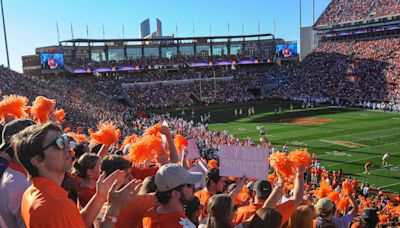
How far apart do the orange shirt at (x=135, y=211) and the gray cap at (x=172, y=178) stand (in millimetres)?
420

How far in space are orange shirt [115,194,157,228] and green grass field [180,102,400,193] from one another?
1372 centimetres

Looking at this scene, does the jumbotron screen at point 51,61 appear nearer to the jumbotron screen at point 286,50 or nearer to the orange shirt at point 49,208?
the jumbotron screen at point 286,50

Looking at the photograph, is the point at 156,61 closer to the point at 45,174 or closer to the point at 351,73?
the point at 351,73

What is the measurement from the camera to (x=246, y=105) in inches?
1716

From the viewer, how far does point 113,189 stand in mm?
2518

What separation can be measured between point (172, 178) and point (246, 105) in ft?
135

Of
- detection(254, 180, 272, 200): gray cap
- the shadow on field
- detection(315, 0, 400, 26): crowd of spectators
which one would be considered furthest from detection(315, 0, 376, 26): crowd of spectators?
detection(254, 180, 272, 200): gray cap

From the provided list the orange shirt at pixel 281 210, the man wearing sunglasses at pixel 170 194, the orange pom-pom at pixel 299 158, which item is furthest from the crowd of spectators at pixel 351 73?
the man wearing sunglasses at pixel 170 194

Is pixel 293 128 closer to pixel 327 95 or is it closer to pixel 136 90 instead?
pixel 327 95

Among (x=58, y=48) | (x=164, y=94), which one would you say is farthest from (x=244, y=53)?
(x=58, y=48)

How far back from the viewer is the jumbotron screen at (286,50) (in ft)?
198

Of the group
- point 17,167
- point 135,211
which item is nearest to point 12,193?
point 17,167

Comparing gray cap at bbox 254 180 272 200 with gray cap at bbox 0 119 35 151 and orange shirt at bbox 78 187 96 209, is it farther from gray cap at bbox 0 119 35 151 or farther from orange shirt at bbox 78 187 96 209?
gray cap at bbox 0 119 35 151

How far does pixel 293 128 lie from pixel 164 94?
24.0 meters
